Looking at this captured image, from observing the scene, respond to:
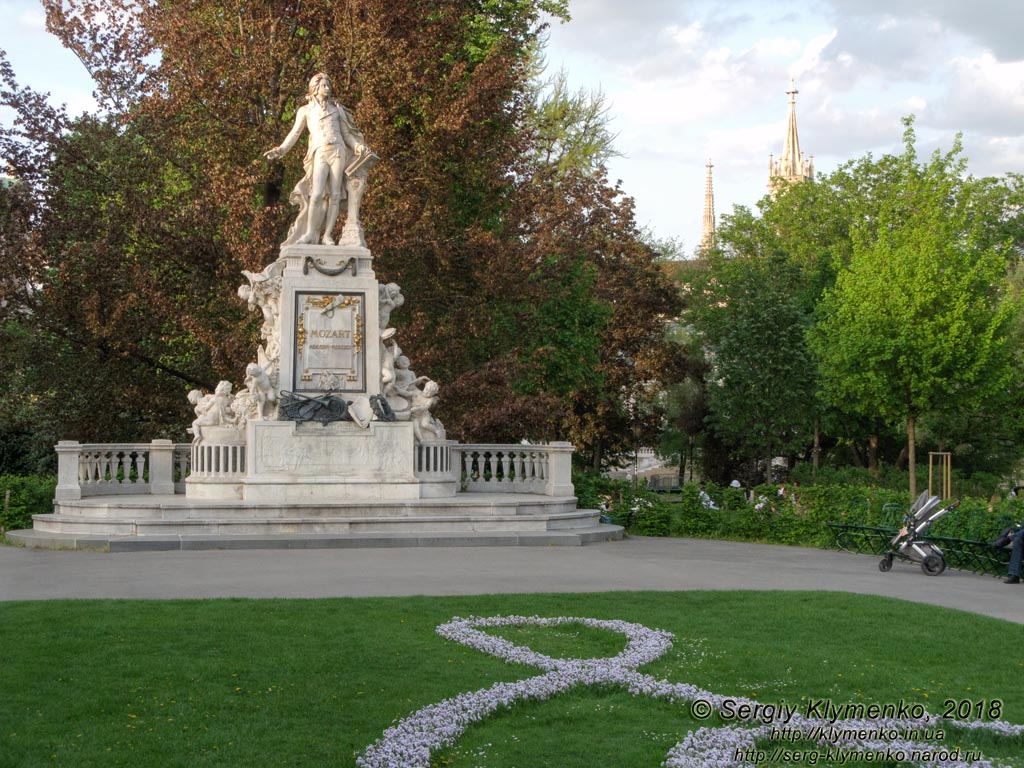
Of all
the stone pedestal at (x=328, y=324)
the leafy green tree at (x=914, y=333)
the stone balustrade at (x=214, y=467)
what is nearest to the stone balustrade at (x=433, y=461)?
the stone balustrade at (x=214, y=467)

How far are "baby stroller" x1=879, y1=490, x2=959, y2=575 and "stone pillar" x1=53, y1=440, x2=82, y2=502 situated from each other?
12526 mm

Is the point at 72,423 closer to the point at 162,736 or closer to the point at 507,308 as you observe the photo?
the point at 507,308

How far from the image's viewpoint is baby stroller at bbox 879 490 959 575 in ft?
51.6

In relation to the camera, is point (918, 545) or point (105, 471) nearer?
point (918, 545)

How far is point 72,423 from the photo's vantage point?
29250 mm

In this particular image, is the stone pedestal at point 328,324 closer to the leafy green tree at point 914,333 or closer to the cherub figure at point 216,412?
the cherub figure at point 216,412

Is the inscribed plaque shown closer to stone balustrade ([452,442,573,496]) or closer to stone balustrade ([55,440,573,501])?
stone balustrade ([55,440,573,501])

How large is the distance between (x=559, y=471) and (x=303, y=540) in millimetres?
5377

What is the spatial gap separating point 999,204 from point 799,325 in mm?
12931

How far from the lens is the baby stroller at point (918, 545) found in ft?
51.6

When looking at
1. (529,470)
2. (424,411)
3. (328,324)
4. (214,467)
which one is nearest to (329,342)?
(328,324)

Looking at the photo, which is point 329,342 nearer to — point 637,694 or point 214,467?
point 214,467

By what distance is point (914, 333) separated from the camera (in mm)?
35875

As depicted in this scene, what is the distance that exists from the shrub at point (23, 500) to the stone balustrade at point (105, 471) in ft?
1.63
